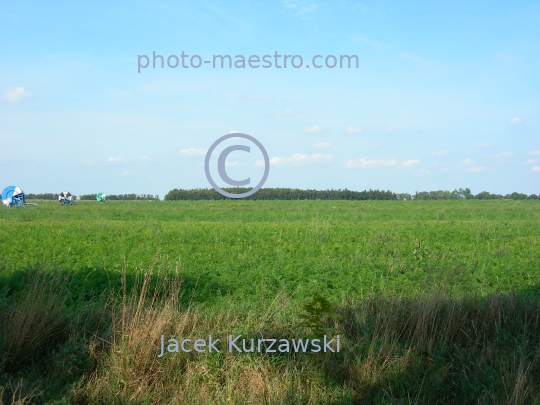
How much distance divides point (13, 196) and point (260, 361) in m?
47.6

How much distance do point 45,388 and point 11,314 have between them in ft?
3.86

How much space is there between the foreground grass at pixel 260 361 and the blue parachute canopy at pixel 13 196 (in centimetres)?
4513

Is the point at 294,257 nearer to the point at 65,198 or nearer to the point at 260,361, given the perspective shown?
the point at 260,361

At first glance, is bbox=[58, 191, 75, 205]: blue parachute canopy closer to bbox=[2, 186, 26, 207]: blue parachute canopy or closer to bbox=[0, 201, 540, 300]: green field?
bbox=[2, 186, 26, 207]: blue parachute canopy

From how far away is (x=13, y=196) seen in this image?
45.1 metres

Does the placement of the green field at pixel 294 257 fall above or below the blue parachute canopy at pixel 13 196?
below

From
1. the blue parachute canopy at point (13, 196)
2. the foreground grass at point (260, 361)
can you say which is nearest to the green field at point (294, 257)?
the foreground grass at point (260, 361)

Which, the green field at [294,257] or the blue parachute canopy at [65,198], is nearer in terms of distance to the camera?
the green field at [294,257]

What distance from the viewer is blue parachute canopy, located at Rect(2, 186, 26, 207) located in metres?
44.9

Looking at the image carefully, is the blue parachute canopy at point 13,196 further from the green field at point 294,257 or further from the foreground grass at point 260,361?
the foreground grass at point 260,361

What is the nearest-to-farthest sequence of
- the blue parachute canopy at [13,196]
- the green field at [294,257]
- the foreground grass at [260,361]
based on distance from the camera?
the foreground grass at [260,361] → the green field at [294,257] → the blue parachute canopy at [13,196]

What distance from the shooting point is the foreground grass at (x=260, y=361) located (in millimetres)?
4406

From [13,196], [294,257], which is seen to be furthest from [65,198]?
[294,257]

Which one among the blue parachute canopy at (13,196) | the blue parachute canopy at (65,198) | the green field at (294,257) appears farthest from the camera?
the blue parachute canopy at (65,198)
